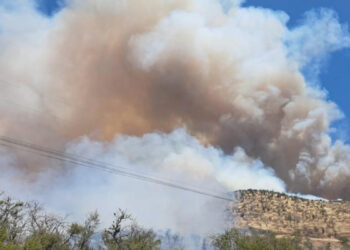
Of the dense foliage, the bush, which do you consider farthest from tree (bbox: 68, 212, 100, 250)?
the bush

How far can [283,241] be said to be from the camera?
8512 cm

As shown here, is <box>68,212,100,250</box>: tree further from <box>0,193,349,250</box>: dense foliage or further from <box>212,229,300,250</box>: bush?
<box>212,229,300,250</box>: bush

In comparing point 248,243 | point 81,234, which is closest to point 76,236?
point 81,234

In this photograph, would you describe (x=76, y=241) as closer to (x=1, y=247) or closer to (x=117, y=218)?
(x=117, y=218)

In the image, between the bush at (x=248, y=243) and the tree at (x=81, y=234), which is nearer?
the bush at (x=248, y=243)

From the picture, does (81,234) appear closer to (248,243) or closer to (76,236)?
(76,236)

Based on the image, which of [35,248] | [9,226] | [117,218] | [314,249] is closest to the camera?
[35,248]

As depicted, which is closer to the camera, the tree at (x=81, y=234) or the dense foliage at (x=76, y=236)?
the dense foliage at (x=76, y=236)

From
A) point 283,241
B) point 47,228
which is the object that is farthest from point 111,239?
point 283,241

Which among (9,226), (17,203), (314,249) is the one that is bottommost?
(9,226)

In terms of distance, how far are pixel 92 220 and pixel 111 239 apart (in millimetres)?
7442

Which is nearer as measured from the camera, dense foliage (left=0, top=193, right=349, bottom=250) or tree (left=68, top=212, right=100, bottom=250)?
dense foliage (left=0, top=193, right=349, bottom=250)

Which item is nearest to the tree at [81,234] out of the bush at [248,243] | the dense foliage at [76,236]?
the dense foliage at [76,236]

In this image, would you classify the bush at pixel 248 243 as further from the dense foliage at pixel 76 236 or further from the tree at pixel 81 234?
the tree at pixel 81 234
